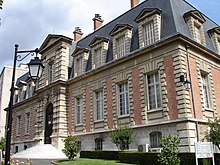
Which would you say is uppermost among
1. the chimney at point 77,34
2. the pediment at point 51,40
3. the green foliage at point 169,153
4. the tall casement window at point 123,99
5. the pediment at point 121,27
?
the chimney at point 77,34

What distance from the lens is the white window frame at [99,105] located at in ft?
71.6

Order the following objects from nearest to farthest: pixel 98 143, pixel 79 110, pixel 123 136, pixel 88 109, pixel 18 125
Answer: pixel 123 136, pixel 98 143, pixel 88 109, pixel 79 110, pixel 18 125

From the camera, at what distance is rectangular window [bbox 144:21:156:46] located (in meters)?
18.3

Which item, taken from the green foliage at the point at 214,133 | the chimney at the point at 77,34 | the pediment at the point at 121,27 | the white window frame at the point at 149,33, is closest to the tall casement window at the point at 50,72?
the chimney at the point at 77,34

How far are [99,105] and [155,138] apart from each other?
6969 millimetres

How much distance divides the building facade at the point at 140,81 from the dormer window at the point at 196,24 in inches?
2.7

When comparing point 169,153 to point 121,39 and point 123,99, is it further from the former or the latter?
point 121,39

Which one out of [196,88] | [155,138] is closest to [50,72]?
[155,138]

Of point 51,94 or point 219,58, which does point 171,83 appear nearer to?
point 219,58

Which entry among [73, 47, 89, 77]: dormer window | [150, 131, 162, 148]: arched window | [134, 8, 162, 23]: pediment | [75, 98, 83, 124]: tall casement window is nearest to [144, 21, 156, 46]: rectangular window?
[134, 8, 162, 23]: pediment

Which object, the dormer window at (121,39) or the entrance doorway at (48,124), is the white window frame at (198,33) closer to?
the dormer window at (121,39)

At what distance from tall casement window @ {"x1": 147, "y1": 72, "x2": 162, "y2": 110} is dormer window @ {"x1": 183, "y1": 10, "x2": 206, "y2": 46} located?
158 inches

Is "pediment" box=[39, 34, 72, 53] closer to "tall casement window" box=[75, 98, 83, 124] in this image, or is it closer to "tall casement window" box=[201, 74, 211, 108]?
"tall casement window" box=[75, 98, 83, 124]

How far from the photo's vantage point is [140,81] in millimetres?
18359
